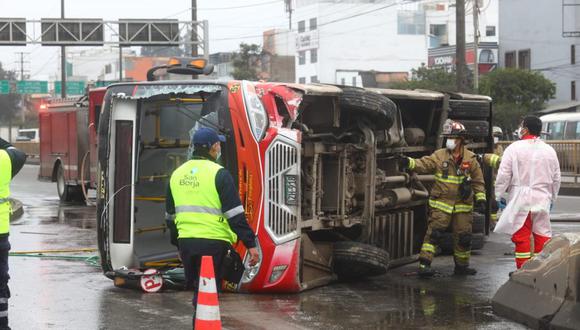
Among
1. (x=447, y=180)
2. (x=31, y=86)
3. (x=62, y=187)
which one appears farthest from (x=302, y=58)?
(x=447, y=180)

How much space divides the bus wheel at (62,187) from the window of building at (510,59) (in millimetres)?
44501

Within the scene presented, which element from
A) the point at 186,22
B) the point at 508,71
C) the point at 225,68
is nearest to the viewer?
the point at 186,22

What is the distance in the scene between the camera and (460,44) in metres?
26.0

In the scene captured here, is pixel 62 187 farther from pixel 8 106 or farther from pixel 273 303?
pixel 8 106

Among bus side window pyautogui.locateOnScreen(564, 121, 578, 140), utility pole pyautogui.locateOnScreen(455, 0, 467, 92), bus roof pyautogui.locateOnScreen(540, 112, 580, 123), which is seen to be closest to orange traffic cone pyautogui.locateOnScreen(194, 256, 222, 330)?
utility pole pyautogui.locateOnScreen(455, 0, 467, 92)

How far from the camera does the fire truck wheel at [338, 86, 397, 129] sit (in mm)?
9797

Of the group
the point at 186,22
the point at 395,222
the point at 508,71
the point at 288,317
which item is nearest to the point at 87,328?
the point at 288,317

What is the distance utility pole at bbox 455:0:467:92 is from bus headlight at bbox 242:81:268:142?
17.5 metres

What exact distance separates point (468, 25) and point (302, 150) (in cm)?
9422

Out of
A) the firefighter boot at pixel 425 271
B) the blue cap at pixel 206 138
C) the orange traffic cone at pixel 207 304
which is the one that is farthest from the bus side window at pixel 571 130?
the orange traffic cone at pixel 207 304

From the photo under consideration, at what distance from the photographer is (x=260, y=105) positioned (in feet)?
30.0

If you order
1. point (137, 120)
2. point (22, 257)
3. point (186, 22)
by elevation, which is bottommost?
point (22, 257)

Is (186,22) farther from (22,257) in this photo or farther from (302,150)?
(302,150)

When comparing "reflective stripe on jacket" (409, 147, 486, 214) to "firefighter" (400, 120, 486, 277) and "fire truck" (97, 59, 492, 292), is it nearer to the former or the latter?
"firefighter" (400, 120, 486, 277)
